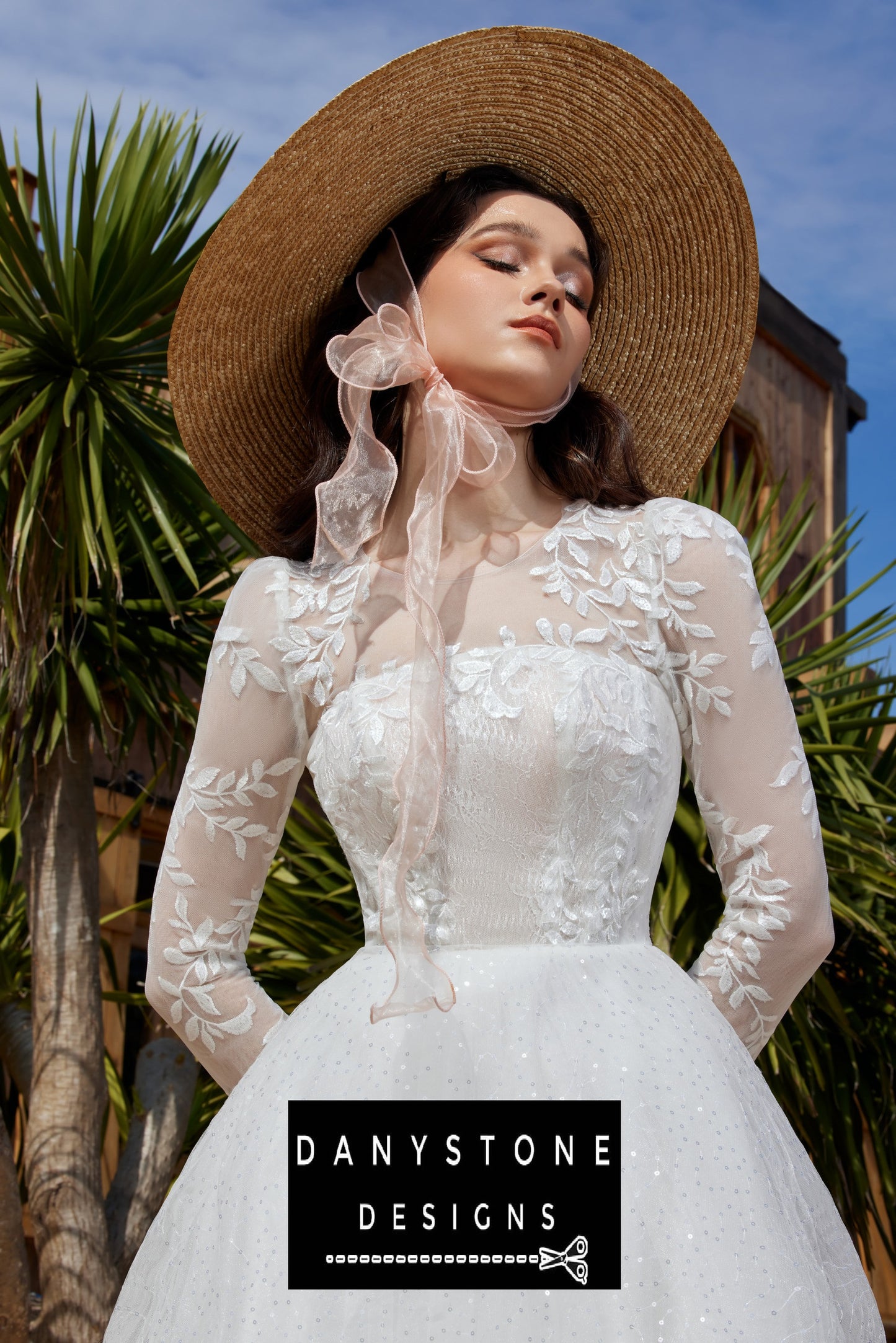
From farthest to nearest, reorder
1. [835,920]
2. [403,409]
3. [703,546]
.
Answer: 1. [835,920]
2. [403,409]
3. [703,546]

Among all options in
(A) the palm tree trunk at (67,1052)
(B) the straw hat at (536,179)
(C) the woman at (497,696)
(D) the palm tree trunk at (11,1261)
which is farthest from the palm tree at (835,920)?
(C) the woman at (497,696)

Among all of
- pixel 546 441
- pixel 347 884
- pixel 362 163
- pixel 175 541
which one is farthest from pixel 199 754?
pixel 347 884

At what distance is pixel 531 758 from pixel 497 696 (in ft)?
0.27

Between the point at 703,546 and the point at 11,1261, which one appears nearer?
the point at 703,546

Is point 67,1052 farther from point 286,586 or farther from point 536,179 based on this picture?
point 536,179

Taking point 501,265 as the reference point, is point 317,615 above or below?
below

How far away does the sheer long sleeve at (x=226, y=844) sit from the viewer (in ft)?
5.77

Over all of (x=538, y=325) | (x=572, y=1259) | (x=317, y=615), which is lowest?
(x=572, y=1259)

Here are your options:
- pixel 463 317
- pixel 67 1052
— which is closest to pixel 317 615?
pixel 463 317

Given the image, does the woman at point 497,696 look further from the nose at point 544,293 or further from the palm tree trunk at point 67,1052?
the palm tree trunk at point 67,1052

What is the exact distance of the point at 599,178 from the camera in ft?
7.11

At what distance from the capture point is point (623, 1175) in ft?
4.37

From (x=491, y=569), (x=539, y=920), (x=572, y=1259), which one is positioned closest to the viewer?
(x=572, y=1259)

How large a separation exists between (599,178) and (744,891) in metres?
1.13
